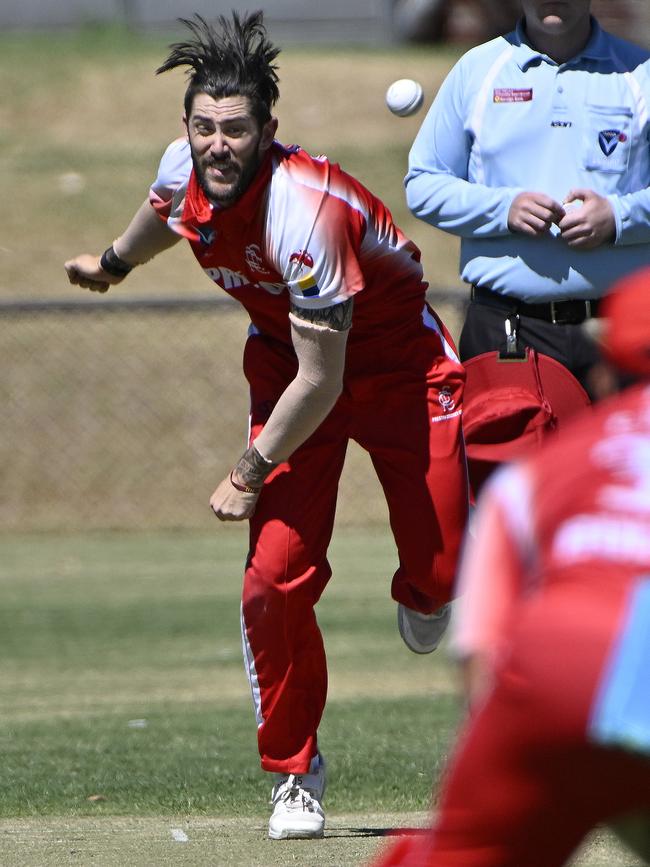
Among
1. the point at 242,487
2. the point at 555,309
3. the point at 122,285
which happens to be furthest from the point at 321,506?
the point at 122,285

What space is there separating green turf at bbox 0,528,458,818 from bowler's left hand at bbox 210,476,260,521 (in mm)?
1163

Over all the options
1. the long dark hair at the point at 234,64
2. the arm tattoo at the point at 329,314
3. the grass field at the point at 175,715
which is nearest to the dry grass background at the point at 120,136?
the grass field at the point at 175,715

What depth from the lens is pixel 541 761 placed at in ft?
8.61

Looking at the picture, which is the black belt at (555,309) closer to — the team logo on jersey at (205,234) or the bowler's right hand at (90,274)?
the team logo on jersey at (205,234)

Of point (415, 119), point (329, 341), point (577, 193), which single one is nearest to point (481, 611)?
point (329, 341)

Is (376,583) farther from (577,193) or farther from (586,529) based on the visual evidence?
(586,529)

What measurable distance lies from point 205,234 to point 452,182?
104 centimetres

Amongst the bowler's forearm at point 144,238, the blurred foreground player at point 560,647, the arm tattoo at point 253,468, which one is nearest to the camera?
the blurred foreground player at point 560,647

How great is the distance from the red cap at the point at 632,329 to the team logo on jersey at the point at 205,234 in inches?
93.4

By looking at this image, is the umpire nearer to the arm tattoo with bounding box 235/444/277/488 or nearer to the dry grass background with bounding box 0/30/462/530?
the arm tattoo with bounding box 235/444/277/488

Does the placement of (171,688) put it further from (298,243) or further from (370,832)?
(298,243)

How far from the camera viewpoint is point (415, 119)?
24.2 m

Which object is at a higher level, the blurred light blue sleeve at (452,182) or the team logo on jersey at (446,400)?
the blurred light blue sleeve at (452,182)

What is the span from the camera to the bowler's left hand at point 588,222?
5293 millimetres
